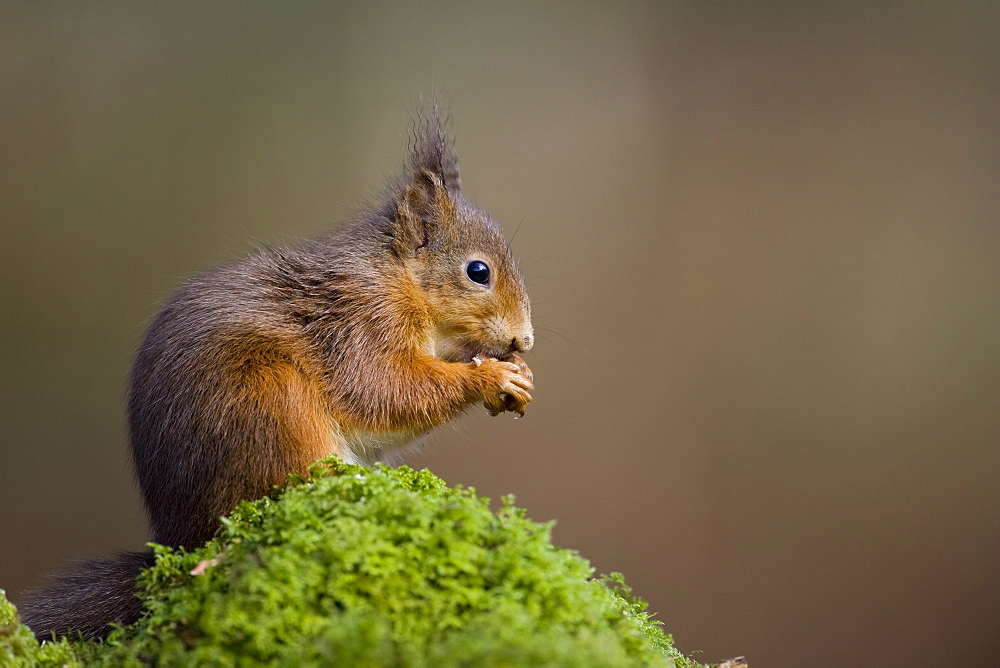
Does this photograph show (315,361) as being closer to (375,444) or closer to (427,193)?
(375,444)

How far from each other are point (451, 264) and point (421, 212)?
6.4 inches

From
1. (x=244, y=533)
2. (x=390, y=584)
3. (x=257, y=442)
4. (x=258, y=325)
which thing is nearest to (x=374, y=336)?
(x=258, y=325)

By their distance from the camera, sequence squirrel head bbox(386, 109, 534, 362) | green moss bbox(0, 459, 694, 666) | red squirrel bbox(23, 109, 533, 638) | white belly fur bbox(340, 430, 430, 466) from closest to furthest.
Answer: green moss bbox(0, 459, 694, 666) → red squirrel bbox(23, 109, 533, 638) → white belly fur bbox(340, 430, 430, 466) → squirrel head bbox(386, 109, 534, 362)

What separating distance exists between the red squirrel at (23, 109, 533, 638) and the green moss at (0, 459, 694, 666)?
0.33 m

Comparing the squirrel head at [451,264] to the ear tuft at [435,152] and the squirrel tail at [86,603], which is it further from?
the squirrel tail at [86,603]

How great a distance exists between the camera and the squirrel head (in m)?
2.22

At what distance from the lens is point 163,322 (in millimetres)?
1966

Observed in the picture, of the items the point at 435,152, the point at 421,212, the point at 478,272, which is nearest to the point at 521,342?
the point at 478,272

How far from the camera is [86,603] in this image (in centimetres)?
181

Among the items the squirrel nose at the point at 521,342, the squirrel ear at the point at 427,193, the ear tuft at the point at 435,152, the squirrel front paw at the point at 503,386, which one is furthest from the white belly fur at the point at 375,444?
the ear tuft at the point at 435,152

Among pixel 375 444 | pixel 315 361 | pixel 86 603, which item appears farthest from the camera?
pixel 375 444

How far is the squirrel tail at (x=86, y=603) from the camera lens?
1.78 meters

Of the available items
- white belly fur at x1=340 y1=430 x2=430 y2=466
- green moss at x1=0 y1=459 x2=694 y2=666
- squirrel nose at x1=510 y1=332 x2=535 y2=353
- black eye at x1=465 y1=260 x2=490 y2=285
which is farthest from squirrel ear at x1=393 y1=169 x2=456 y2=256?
green moss at x1=0 y1=459 x2=694 y2=666

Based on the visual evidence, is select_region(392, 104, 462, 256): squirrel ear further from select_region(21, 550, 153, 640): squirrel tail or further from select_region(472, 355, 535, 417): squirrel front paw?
select_region(21, 550, 153, 640): squirrel tail
